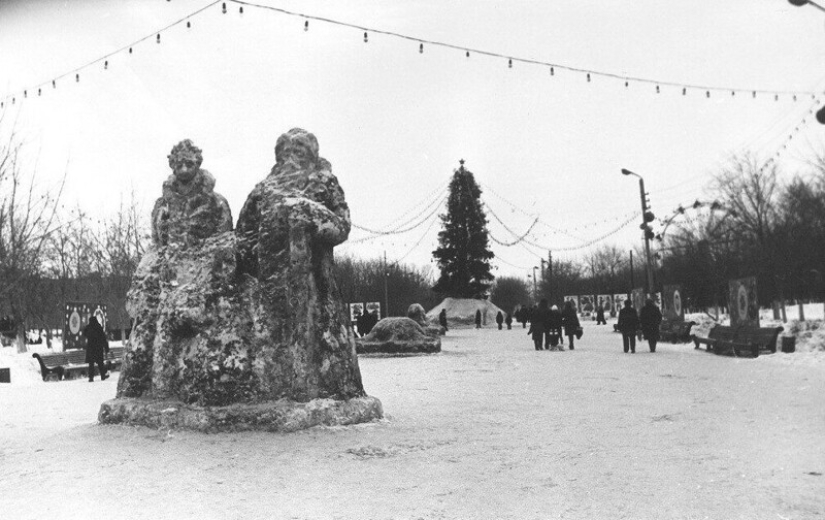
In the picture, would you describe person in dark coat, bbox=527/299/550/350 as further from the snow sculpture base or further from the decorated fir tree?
the decorated fir tree

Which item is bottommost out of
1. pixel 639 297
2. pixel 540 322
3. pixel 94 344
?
pixel 94 344

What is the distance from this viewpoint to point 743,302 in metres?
19.4

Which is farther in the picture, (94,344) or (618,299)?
(618,299)

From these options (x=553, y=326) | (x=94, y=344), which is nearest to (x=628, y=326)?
(x=553, y=326)

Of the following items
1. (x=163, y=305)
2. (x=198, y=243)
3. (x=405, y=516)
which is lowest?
(x=405, y=516)

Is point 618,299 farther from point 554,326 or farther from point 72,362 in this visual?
point 72,362

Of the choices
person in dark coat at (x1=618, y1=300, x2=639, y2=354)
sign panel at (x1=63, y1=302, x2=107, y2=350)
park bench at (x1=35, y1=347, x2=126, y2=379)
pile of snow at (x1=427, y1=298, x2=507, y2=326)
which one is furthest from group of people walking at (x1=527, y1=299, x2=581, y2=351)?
pile of snow at (x1=427, y1=298, x2=507, y2=326)

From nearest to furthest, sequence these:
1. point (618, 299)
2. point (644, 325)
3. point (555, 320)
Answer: point (644, 325) → point (555, 320) → point (618, 299)

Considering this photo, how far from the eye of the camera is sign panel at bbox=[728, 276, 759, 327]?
1892cm

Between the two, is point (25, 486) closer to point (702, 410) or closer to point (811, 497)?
point (811, 497)

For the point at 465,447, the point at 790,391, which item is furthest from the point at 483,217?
the point at 465,447

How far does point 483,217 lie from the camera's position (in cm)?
5656

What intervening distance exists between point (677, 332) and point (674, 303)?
9.05 ft

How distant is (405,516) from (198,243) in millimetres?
5180
